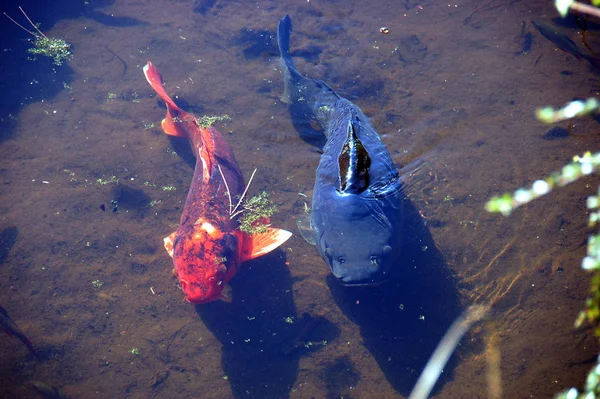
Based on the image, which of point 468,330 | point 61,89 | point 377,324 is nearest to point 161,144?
point 61,89

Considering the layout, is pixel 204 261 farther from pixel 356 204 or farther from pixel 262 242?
pixel 356 204

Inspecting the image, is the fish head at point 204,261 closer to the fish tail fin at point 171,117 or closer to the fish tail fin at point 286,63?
the fish tail fin at point 171,117

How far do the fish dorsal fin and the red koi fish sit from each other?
1145 millimetres

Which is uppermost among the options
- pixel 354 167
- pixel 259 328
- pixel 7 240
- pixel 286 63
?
pixel 286 63

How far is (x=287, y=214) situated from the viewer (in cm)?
537

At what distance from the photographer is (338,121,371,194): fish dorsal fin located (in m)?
4.34

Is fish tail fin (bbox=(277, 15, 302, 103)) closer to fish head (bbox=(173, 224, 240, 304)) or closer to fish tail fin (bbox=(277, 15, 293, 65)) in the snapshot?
fish tail fin (bbox=(277, 15, 293, 65))

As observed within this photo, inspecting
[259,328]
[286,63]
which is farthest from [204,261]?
[286,63]

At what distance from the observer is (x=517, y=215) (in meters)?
4.93

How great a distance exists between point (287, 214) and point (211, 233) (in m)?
1.30

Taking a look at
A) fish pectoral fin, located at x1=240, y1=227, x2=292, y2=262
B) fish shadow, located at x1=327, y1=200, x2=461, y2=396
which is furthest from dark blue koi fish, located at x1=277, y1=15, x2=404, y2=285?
fish shadow, located at x1=327, y1=200, x2=461, y2=396

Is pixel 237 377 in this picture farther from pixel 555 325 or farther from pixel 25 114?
pixel 25 114

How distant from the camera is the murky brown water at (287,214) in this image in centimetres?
432

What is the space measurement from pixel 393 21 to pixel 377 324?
6479 mm
